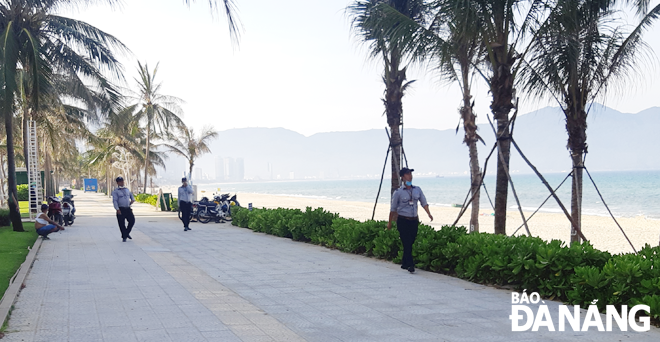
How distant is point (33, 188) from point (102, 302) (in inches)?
639

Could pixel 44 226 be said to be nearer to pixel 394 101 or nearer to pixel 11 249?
pixel 11 249

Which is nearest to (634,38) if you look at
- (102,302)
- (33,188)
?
(102,302)

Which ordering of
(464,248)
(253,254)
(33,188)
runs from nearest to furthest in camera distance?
(464,248), (253,254), (33,188)

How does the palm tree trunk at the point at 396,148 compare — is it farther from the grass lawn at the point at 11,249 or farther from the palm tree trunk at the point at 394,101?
the grass lawn at the point at 11,249

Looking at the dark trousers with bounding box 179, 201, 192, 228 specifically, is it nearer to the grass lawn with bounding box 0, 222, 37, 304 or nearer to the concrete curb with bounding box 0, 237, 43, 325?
the grass lawn with bounding box 0, 222, 37, 304

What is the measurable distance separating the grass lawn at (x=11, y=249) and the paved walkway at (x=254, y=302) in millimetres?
338

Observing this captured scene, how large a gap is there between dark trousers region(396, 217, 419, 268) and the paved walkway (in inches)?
9.4

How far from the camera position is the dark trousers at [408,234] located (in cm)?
887

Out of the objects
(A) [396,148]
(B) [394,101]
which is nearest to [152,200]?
(A) [396,148]

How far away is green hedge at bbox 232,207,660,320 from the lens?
19.1 feet

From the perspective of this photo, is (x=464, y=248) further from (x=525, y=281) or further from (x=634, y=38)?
(x=634, y=38)

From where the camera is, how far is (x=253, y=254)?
11.6m

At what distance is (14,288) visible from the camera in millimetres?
7379

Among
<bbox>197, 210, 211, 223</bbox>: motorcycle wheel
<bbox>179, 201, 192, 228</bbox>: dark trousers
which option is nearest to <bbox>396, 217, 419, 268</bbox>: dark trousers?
<bbox>179, 201, 192, 228</bbox>: dark trousers
